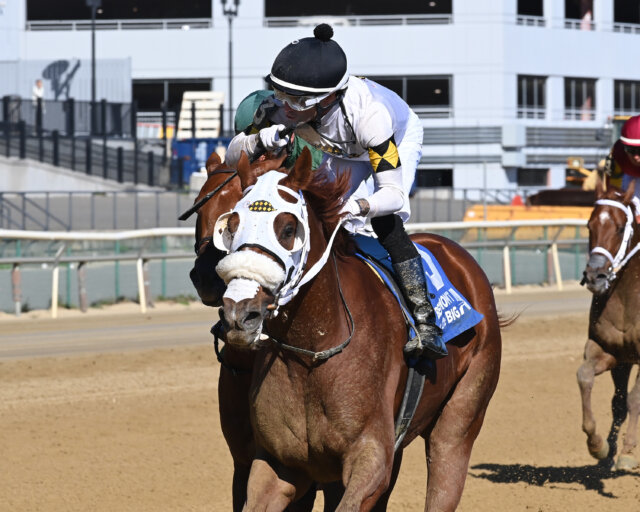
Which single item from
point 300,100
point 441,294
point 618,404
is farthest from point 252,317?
point 618,404

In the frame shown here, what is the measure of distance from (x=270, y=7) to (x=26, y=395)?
29500 mm

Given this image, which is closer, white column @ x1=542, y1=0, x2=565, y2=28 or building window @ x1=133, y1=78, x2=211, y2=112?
building window @ x1=133, y1=78, x2=211, y2=112

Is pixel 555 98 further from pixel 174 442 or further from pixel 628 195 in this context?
pixel 174 442

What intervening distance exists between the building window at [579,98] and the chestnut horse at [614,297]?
30100 millimetres

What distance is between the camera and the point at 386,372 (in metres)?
3.72

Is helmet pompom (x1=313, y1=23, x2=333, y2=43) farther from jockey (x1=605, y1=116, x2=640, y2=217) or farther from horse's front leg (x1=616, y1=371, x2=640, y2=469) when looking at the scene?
horse's front leg (x1=616, y1=371, x2=640, y2=469)

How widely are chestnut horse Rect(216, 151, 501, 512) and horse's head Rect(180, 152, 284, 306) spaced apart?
292mm

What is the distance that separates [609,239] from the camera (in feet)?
22.5

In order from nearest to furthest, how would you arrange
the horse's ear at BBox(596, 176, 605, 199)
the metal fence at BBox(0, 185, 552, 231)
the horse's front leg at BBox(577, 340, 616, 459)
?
the horse's front leg at BBox(577, 340, 616, 459) < the horse's ear at BBox(596, 176, 605, 199) < the metal fence at BBox(0, 185, 552, 231)

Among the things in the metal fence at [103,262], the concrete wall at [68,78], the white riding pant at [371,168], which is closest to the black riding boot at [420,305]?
the white riding pant at [371,168]

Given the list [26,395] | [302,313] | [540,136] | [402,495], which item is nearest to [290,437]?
[302,313]

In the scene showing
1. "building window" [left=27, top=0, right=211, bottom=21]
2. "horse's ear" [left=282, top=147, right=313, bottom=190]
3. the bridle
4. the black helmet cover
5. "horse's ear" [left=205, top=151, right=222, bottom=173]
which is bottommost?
the bridle

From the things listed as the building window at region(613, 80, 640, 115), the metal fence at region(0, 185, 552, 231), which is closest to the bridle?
the metal fence at region(0, 185, 552, 231)

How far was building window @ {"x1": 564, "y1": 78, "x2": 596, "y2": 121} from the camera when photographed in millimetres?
36156
